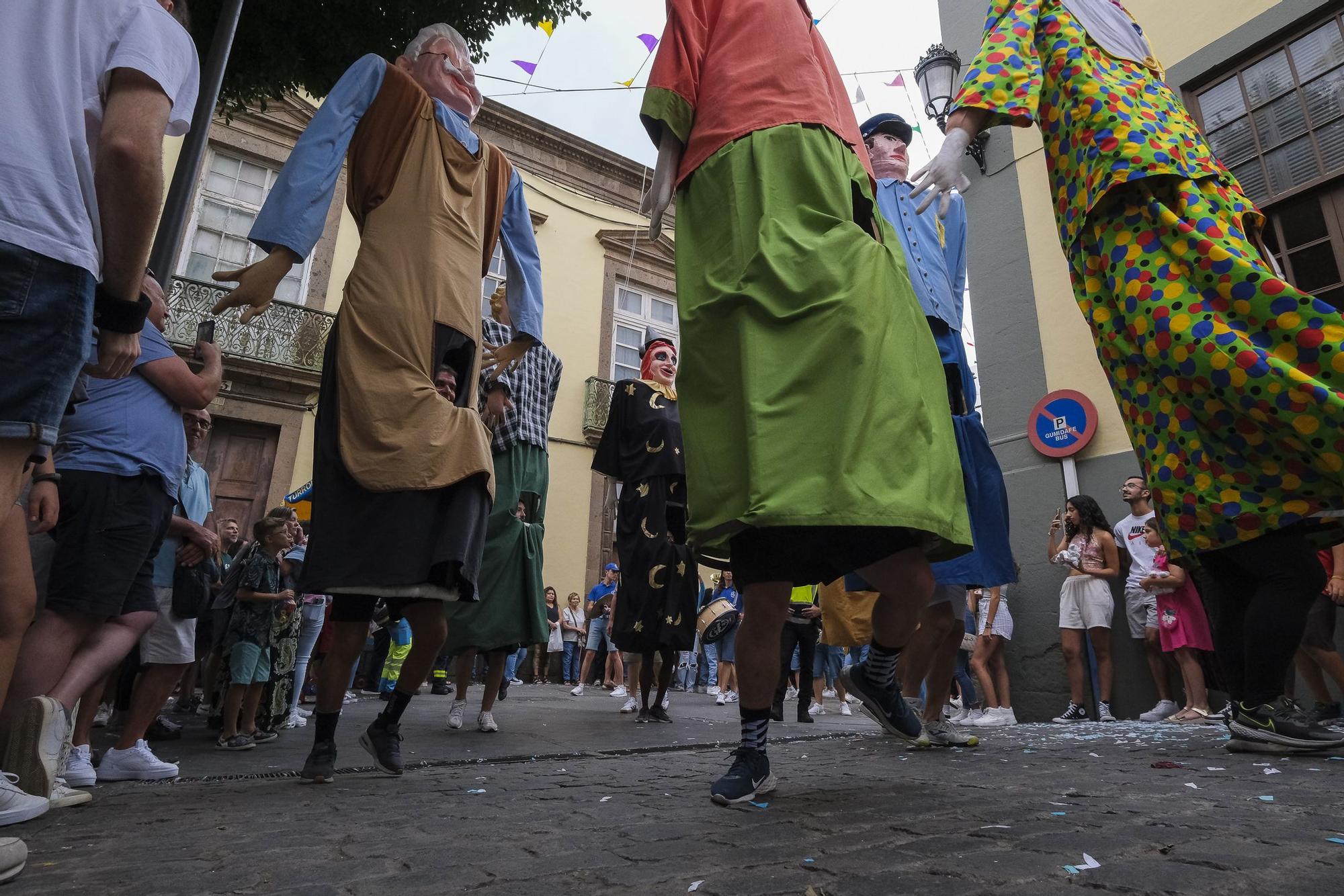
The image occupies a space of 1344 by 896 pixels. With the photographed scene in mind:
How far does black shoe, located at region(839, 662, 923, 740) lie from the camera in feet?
8.89

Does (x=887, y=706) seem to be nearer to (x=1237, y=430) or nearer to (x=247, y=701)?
(x=1237, y=430)

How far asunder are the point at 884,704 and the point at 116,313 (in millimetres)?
2423

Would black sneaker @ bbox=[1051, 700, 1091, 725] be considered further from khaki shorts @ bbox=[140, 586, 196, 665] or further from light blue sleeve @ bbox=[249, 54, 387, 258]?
light blue sleeve @ bbox=[249, 54, 387, 258]

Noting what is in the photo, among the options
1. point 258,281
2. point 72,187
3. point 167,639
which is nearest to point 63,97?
point 72,187

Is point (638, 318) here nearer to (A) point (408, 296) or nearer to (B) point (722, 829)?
(A) point (408, 296)

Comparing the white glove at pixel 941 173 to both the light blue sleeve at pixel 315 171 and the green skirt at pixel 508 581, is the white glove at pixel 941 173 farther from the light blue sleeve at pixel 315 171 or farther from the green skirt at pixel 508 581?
the green skirt at pixel 508 581

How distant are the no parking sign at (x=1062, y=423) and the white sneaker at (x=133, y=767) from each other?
6135 millimetres

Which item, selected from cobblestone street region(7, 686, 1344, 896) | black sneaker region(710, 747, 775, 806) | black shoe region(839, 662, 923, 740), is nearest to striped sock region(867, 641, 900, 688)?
black shoe region(839, 662, 923, 740)

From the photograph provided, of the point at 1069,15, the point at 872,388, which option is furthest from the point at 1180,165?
the point at 872,388

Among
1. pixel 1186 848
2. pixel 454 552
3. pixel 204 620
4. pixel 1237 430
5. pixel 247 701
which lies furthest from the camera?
pixel 204 620

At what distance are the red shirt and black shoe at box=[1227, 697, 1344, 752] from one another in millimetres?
1999

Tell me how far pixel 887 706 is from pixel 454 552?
152 centimetres

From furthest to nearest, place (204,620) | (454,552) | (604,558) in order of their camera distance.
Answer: (604,558)
(204,620)
(454,552)

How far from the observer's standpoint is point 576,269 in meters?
17.6
